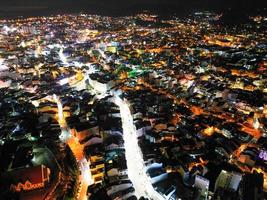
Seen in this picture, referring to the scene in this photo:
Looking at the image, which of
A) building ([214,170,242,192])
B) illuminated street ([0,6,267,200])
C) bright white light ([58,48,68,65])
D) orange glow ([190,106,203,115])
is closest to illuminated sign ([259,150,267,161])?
illuminated street ([0,6,267,200])

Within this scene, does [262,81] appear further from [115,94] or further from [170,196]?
[170,196]

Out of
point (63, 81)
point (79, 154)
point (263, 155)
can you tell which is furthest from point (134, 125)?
point (63, 81)

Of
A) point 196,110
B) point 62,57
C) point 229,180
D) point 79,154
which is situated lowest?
point 229,180

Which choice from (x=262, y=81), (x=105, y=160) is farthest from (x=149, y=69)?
(x=105, y=160)

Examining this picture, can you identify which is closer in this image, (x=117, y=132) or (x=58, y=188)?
(x=58, y=188)

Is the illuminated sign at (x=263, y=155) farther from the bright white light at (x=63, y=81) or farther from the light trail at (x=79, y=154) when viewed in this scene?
the bright white light at (x=63, y=81)

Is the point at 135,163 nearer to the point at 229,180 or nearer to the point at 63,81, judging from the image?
the point at 229,180

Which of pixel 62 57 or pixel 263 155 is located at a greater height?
pixel 62 57

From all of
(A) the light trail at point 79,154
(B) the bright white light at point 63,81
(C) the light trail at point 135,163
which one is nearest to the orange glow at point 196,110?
(C) the light trail at point 135,163
